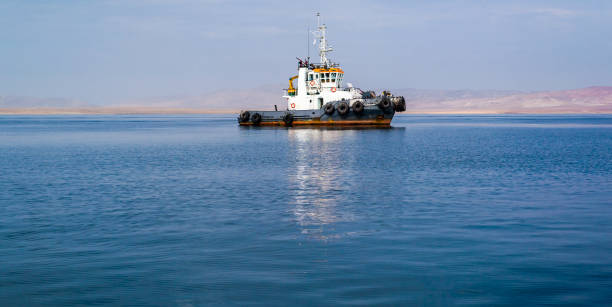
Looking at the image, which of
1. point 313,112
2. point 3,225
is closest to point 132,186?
point 3,225

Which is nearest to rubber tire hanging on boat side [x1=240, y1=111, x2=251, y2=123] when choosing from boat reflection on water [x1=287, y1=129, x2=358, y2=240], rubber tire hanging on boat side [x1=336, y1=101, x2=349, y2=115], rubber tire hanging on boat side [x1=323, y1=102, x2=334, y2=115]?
rubber tire hanging on boat side [x1=323, y1=102, x2=334, y2=115]

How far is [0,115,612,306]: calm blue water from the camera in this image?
10000 mm

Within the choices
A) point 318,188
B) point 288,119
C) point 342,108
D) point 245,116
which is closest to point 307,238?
point 318,188

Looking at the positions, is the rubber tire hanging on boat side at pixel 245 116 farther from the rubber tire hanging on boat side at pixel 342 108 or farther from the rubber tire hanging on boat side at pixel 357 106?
the rubber tire hanging on boat side at pixel 357 106

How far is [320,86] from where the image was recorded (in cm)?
7312

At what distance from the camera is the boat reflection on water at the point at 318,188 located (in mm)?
16214

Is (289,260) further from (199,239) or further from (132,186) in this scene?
(132,186)

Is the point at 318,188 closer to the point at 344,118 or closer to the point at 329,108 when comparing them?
the point at 329,108

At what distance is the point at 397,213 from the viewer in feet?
57.7

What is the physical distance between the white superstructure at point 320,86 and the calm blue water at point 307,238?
145 feet

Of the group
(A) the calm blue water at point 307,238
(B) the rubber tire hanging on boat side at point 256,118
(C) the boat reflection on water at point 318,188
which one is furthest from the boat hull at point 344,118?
(A) the calm blue water at point 307,238

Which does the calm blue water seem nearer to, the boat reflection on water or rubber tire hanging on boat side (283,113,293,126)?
the boat reflection on water

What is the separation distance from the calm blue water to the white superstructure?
44.1m

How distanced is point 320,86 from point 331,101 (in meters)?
2.35
